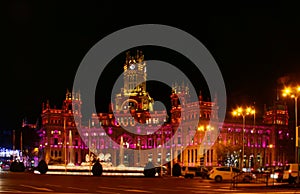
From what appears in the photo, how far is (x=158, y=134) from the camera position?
155500 mm

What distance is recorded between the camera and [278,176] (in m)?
50.8

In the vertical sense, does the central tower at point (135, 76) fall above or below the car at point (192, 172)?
above

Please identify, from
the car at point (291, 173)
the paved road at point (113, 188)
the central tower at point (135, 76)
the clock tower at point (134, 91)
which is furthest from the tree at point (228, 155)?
the central tower at point (135, 76)

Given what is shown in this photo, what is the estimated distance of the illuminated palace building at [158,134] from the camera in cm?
13262

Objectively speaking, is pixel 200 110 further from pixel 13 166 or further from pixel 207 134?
pixel 13 166

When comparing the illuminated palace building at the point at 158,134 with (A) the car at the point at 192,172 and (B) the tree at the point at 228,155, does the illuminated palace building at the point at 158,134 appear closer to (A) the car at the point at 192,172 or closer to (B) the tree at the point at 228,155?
(B) the tree at the point at 228,155

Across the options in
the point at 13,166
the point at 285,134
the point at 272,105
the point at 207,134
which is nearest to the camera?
the point at 13,166

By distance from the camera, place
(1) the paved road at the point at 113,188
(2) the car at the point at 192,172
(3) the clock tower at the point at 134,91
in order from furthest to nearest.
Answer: (3) the clock tower at the point at 134,91, (2) the car at the point at 192,172, (1) the paved road at the point at 113,188

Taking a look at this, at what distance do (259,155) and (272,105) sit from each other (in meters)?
28.1

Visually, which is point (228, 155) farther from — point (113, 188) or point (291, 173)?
point (113, 188)

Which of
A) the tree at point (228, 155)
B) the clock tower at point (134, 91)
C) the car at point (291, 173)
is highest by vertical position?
the clock tower at point (134, 91)

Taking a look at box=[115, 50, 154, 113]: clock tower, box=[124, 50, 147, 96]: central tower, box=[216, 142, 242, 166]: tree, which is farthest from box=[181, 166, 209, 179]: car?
box=[124, 50, 147, 96]: central tower

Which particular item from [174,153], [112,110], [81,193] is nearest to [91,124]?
[112,110]

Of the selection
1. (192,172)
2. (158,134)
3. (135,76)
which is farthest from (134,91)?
(192,172)
